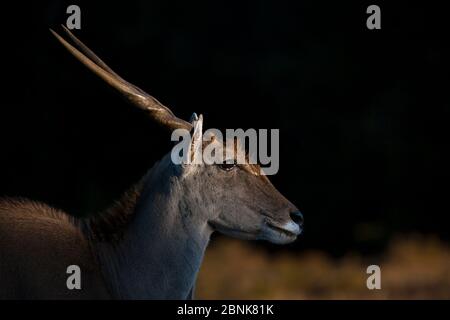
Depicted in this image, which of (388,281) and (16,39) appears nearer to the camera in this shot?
(388,281)

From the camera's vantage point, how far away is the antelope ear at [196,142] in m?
6.85

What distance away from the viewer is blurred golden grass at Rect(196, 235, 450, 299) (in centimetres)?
1495

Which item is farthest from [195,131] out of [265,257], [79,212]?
[265,257]

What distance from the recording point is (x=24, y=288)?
6516 mm

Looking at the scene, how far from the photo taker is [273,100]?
18734mm

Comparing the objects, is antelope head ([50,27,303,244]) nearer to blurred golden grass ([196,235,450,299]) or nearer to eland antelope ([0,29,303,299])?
eland antelope ([0,29,303,299])

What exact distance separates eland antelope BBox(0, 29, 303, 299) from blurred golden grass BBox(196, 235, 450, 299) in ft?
23.1

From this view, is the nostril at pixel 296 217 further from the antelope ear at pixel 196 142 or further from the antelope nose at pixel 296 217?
the antelope ear at pixel 196 142

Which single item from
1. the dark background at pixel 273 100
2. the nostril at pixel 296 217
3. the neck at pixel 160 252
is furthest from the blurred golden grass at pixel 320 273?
the neck at pixel 160 252

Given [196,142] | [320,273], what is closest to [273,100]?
[320,273]

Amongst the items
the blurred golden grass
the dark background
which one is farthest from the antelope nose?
the dark background

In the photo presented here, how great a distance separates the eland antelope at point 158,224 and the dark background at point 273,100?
1024 cm

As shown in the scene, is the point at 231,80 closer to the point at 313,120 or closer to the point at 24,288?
the point at 313,120

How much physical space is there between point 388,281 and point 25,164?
642cm
